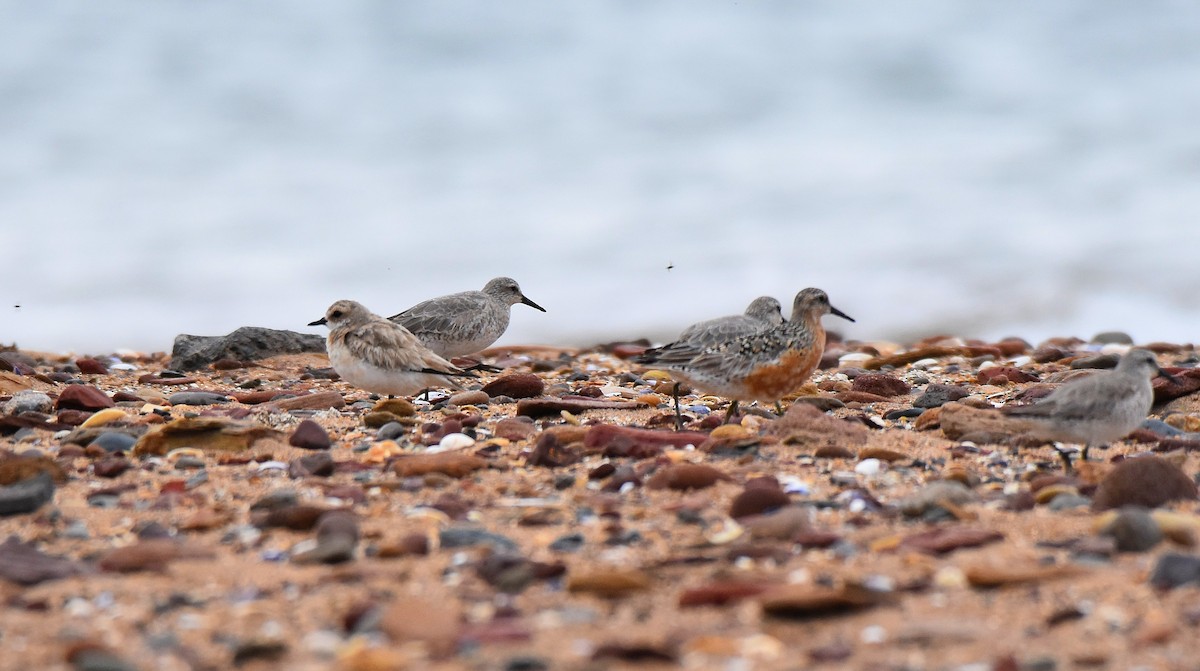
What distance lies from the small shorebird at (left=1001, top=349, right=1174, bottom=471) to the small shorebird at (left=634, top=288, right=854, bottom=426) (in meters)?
1.76

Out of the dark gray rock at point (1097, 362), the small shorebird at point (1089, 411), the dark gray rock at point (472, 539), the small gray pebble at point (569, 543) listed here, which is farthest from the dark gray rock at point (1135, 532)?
the dark gray rock at point (1097, 362)

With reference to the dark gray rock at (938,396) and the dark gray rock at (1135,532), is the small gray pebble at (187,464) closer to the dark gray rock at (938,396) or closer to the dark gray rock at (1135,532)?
the dark gray rock at (1135,532)

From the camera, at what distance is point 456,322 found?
40.8 ft

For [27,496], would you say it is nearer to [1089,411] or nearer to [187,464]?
[187,464]

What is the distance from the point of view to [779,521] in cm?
515

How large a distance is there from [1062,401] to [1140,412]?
22.3 inches

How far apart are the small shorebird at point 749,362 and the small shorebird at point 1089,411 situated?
5.79 feet

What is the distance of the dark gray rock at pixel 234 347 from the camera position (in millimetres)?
12625

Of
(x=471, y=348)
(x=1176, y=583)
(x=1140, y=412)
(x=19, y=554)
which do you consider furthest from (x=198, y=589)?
(x=471, y=348)

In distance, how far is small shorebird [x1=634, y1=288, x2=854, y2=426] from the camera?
8.19 meters

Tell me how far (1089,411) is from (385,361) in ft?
16.1

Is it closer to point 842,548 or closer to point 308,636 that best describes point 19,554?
point 308,636

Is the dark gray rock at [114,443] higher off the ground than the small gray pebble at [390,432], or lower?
higher

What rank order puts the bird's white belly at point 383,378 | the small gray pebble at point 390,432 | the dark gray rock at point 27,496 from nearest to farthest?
the dark gray rock at point 27,496, the small gray pebble at point 390,432, the bird's white belly at point 383,378
